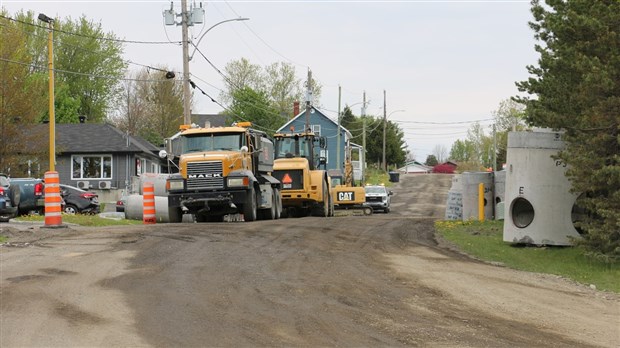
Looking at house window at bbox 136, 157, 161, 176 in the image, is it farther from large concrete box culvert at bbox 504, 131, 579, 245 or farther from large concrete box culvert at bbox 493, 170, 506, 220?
large concrete box culvert at bbox 504, 131, 579, 245

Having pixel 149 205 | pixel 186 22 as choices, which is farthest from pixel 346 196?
pixel 149 205

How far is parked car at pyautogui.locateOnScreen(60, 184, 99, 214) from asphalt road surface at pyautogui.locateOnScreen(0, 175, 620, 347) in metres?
18.7

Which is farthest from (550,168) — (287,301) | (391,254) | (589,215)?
(287,301)

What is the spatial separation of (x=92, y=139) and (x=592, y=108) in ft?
154

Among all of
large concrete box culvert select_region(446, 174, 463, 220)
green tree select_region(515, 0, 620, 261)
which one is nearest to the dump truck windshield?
large concrete box culvert select_region(446, 174, 463, 220)

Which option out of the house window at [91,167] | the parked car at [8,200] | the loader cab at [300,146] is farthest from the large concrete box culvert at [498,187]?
the house window at [91,167]

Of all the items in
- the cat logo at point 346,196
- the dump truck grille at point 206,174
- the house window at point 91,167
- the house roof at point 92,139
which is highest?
the house roof at point 92,139

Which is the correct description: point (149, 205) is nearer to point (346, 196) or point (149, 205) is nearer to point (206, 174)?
point (206, 174)

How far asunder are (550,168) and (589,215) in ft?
4.29

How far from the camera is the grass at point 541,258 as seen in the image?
14.2 m

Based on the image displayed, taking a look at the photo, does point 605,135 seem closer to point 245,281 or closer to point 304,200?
point 245,281

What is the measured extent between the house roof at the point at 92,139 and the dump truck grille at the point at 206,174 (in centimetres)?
3276

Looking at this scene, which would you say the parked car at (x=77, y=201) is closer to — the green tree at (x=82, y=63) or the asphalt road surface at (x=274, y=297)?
the asphalt road surface at (x=274, y=297)

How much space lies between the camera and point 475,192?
87.4ft
